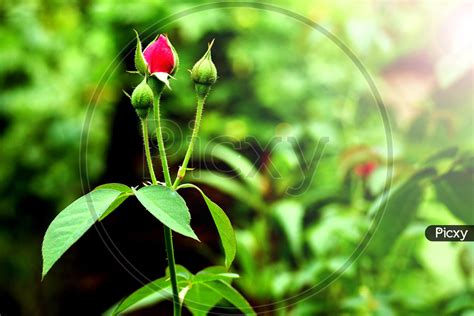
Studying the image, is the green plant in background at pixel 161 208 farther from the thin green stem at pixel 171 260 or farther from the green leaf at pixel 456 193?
the green leaf at pixel 456 193

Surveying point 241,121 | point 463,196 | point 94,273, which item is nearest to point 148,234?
point 94,273

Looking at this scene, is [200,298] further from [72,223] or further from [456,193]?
[456,193]

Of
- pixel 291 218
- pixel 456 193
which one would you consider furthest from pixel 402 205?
pixel 291 218

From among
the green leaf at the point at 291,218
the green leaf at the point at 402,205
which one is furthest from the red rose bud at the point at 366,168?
the green leaf at the point at 402,205

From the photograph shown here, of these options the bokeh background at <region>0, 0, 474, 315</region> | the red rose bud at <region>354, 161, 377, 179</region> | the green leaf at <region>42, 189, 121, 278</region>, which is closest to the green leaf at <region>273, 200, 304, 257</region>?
the bokeh background at <region>0, 0, 474, 315</region>

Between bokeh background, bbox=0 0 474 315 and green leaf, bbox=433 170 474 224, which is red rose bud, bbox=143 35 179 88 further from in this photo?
bokeh background, bbox=0 0 474 315

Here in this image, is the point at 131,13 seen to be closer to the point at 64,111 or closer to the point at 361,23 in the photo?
the point at 64,111
